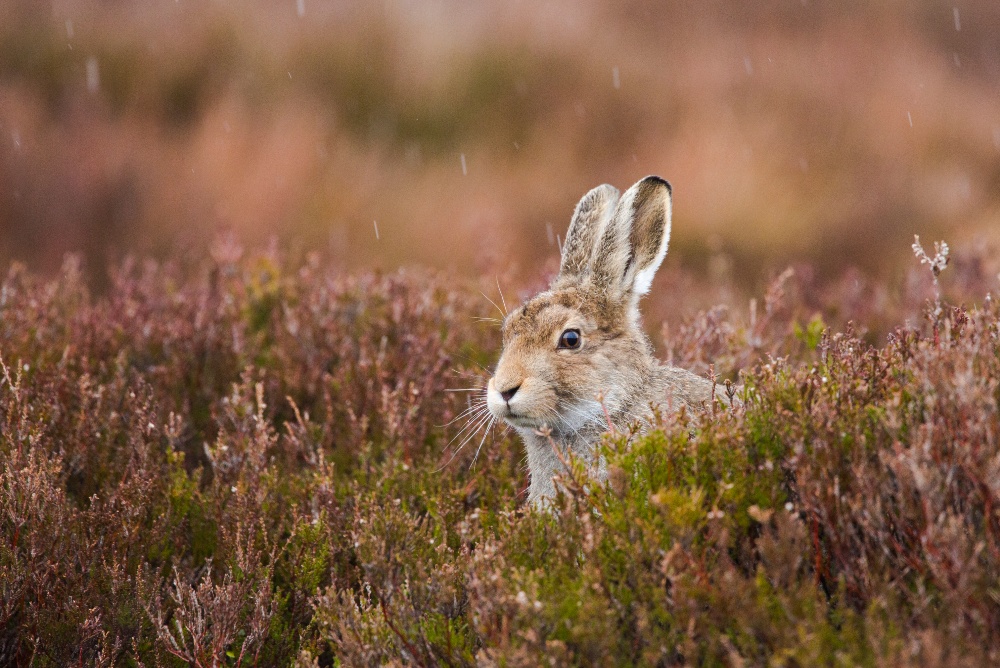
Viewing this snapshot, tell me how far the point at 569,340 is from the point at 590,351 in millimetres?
90

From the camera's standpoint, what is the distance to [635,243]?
3.95 m

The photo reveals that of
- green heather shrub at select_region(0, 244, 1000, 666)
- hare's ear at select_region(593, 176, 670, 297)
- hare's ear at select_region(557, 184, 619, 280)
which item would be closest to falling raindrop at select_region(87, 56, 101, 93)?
green heather shrub at select_region(0, 244, 1000, 666)

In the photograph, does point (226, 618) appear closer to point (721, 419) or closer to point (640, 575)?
point (640, 575)

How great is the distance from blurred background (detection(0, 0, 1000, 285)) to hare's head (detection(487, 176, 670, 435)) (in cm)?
542

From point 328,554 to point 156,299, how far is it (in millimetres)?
3086

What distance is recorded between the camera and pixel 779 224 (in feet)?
36.0

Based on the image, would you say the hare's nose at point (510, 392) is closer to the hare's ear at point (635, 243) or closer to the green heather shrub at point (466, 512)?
the green heather shrub at point (466, 512)

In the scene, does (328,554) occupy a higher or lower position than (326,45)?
lower

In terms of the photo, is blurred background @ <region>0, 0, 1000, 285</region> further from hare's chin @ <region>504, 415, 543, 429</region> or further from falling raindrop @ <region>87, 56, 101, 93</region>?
hare's chin @ <region>504, 415, 543, 429</region>

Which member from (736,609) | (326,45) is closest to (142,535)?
(736,609)

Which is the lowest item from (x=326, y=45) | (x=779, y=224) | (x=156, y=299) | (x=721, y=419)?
(x=779, y=224)

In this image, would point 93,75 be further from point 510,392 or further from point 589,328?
point 510,392

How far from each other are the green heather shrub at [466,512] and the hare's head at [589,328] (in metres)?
0.30

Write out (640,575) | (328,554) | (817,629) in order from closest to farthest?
(817,629) → (640,575) → (328,554)
